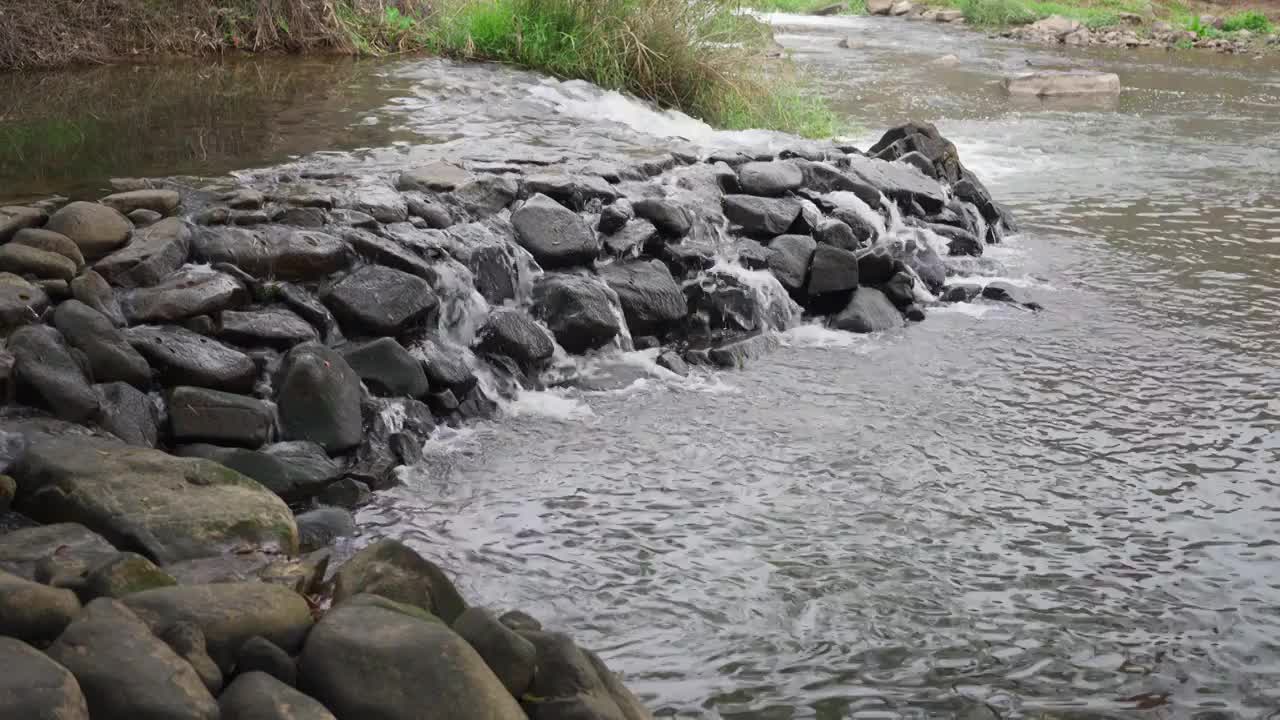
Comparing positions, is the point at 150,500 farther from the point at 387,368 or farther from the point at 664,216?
the point at 664,216

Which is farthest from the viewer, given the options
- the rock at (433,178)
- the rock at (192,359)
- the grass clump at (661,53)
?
the grass clump at (661,53)

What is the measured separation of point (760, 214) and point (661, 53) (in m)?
3.49

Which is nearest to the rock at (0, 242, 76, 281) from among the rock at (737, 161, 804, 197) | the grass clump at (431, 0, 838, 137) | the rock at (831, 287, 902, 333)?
the rock at (831, 287, 902, 333)

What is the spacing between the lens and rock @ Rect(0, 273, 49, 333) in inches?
157

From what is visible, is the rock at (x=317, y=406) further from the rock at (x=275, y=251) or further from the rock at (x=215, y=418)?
the rock at (x=275, y=251)

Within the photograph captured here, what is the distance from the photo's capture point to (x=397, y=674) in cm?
236

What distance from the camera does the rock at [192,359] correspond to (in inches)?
165

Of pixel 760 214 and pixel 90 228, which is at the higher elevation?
pixel 90 228

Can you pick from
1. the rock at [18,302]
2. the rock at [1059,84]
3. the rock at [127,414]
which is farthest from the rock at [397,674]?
the rock at [1059,84]

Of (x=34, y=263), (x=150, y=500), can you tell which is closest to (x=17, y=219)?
(x=34, y=263)

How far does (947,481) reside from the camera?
4258mm

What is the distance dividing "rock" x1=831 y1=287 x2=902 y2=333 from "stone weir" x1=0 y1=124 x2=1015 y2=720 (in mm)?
16

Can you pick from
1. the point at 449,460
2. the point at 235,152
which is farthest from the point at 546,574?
the point at 235,152

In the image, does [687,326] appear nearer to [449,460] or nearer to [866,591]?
[449,460]
